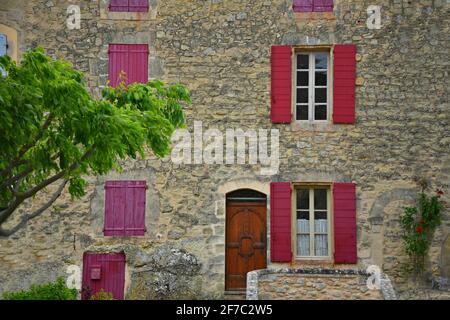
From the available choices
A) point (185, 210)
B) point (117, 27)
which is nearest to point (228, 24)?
point (117, 27)

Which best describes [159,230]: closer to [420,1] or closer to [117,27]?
[117,27]

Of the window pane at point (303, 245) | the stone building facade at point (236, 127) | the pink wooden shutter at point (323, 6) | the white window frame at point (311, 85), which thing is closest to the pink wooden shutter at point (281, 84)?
the stone building facade at point (236, 127)

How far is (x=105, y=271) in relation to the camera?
37.6ft

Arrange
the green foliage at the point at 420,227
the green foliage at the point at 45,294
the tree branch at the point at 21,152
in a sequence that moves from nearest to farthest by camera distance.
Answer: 1. the tree branch at the point at 21,152
2. the green foliage at the point at 45,294
3. the green foliage at the point at 420,227

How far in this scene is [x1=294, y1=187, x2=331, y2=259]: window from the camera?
38.0ft

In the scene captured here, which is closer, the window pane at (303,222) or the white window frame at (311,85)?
the window pane at (303,222)

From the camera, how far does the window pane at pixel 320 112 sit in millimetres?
11812

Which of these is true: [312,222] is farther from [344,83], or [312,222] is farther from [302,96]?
[344,83]

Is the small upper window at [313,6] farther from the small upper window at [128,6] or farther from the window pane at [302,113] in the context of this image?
the small upper window at [128,6]

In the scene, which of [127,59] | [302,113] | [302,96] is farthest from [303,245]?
[127,59]

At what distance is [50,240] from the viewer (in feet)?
37.7

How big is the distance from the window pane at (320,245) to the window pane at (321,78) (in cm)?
264

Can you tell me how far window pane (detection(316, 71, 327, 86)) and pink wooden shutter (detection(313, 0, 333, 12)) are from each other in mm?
1087

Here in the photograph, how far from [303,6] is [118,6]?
3.22 metres
